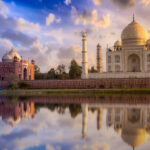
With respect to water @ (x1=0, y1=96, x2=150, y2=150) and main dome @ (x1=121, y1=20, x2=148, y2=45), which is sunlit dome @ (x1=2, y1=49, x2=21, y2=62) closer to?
main dome @ (x1=121, y1=20, x2=148, y2=45)

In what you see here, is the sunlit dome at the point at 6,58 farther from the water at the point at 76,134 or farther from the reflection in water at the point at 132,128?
the reflection in water at the point at 132,128

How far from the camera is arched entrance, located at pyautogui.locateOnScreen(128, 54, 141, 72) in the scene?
42.2 meters

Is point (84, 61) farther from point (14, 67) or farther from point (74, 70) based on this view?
point (14, 67)

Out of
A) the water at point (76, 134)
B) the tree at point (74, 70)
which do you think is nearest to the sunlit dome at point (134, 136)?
the water at point (76, 134)

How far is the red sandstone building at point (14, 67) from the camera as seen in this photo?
158ft

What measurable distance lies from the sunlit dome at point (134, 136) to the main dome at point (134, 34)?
3434cm

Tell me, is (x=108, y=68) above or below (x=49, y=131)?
above

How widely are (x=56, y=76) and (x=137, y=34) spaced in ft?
60.4

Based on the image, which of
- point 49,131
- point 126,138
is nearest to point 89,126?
point 49,131

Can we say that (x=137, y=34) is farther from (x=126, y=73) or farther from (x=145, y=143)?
(x=145, y=143)

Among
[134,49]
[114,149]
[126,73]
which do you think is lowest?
[114,149]

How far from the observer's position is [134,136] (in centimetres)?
853

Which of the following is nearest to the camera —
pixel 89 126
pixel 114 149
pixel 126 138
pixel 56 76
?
pixel 114 149

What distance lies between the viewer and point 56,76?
53.7 meters
